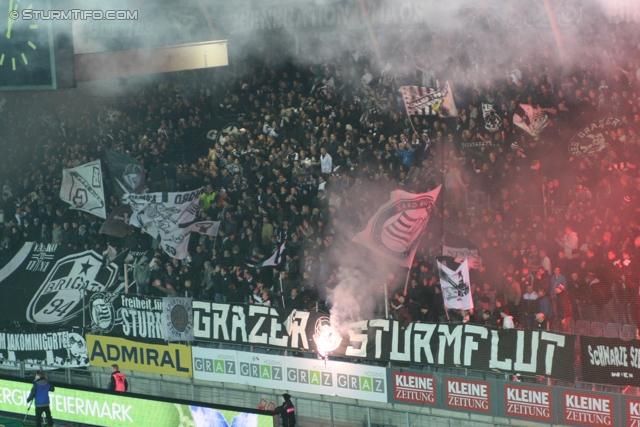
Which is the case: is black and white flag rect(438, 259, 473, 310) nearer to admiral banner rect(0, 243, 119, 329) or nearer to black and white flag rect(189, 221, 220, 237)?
black and white flag rect(189, 221, 220, 237)

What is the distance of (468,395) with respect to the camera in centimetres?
991

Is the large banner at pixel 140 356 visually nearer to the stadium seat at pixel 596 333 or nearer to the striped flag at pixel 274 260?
the striped flag at pixel 274 260

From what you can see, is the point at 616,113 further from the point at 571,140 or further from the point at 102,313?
the point at 102,313

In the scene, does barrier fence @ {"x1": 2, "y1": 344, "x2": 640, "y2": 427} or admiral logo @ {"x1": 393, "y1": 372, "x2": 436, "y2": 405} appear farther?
admiral logo @ {"x1": 393, "y1": 372, "x2": 436, "y2": 405}

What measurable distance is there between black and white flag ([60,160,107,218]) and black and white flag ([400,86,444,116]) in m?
5.31

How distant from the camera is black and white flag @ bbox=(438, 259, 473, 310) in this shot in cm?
995

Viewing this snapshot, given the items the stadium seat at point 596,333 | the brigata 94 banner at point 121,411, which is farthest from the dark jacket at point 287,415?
the stadium seat at point 596,333

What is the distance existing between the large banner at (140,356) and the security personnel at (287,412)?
6.11ft

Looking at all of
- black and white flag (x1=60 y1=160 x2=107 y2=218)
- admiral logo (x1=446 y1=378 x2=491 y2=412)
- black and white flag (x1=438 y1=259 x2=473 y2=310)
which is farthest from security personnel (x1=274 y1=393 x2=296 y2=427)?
black and white flag (x1=60 y1=160 x2=107 y2=218)

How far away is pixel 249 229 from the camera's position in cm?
1262

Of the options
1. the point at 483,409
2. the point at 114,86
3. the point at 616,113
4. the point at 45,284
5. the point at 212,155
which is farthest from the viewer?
the point at 114,86

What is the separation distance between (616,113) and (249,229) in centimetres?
494

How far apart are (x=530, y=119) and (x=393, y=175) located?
1.92 metres

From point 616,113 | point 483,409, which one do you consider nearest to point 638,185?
point 616,113
